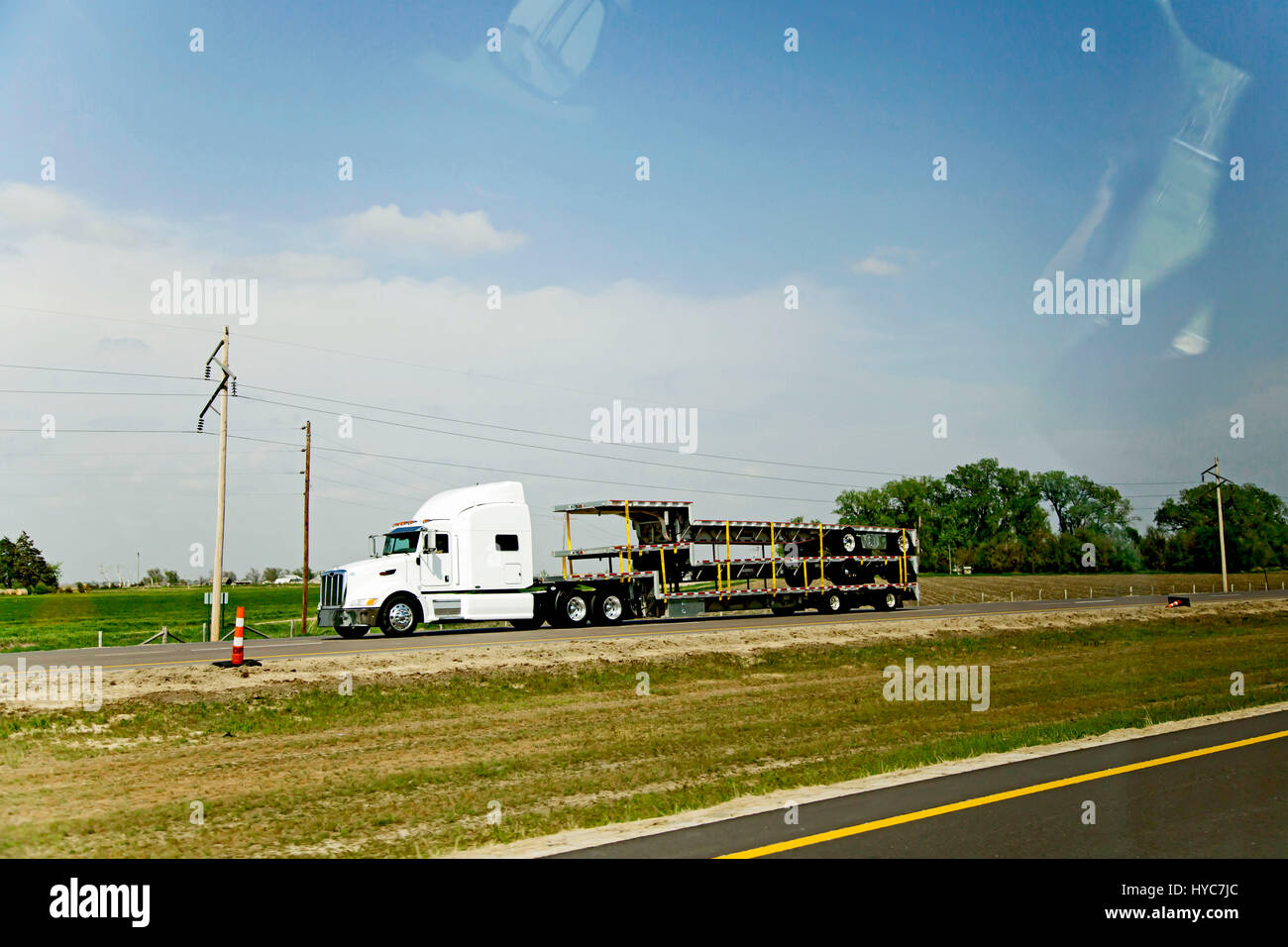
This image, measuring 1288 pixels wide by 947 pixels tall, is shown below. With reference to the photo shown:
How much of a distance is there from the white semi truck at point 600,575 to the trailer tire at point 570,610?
4cm

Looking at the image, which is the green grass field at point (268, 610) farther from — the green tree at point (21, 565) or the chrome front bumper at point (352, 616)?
the green tree at point (21, 565)

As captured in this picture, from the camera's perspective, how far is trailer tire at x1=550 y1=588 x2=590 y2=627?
32.7 m

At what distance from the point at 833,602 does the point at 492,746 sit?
27156 millimetres

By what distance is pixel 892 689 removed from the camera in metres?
20.5

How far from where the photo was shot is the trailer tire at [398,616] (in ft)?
92.6

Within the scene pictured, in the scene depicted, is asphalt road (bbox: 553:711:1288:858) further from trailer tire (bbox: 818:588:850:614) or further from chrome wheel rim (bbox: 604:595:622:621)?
trailer tire (bbox: 818:588:850:614)

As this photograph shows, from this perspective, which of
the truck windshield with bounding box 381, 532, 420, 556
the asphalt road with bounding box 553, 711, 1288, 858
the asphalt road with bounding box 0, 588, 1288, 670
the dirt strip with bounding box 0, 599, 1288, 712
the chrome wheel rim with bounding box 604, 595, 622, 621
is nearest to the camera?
the asphalt road with bounding box 553, 711, 1288, 858

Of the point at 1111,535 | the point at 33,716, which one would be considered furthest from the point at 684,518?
the point at 1111,535

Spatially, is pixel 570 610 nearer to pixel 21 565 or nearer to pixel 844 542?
pixel 844 542

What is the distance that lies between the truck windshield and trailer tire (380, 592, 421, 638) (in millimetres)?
1355

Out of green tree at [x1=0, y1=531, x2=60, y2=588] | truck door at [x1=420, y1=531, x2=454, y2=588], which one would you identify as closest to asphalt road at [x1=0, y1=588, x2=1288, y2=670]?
truck door at [x1=420, y1=531, x2=454, y2=588]
